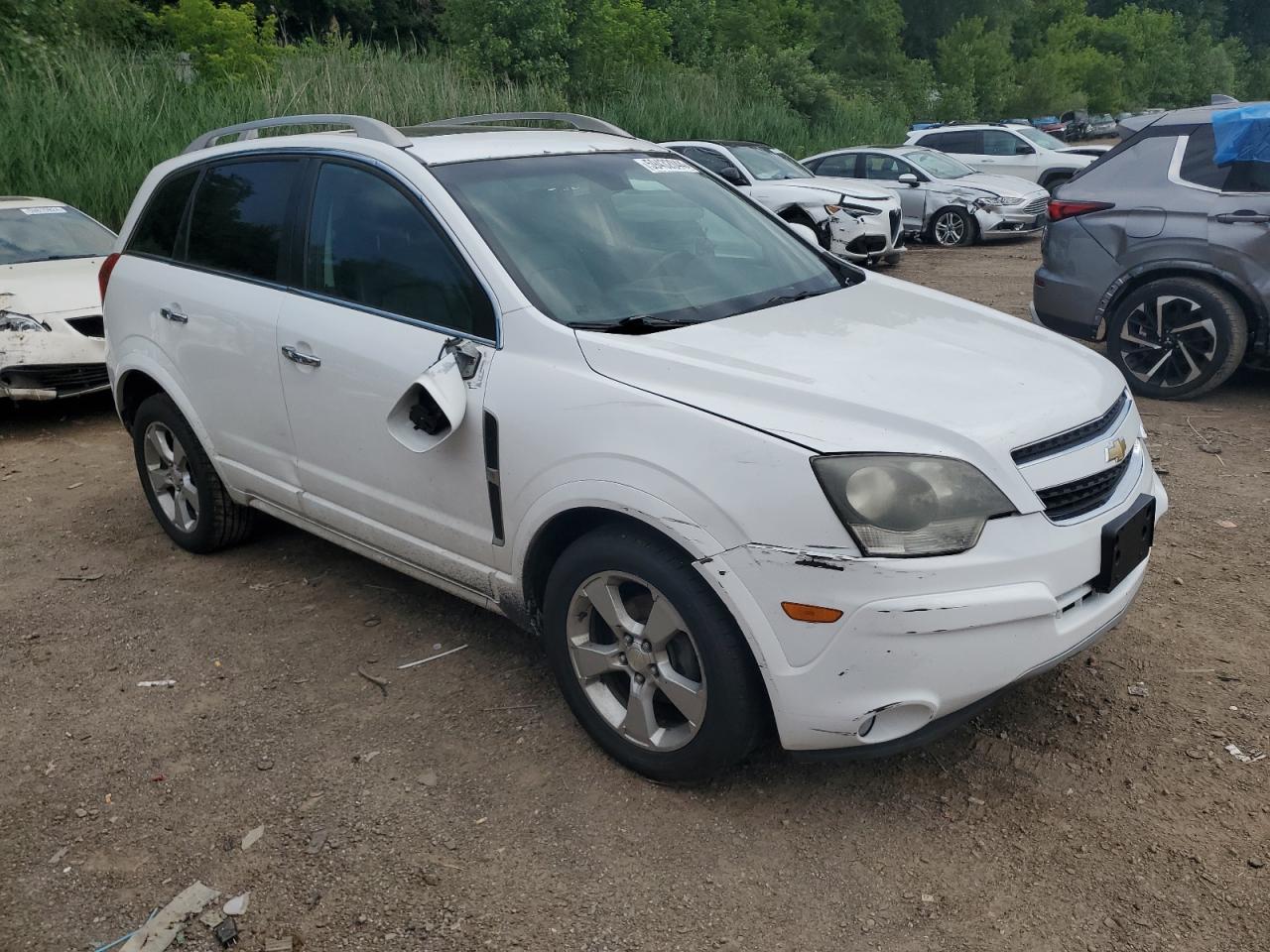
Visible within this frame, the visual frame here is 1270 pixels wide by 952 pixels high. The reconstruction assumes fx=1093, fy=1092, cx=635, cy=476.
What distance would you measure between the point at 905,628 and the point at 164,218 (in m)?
3.74

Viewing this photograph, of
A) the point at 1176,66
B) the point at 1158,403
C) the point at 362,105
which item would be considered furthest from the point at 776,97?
the point at 1176,66

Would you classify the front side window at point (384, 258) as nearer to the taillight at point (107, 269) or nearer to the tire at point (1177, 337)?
the taillight at point (107, 269)

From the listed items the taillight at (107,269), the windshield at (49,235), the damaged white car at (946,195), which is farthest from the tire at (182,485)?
the damaged white car at (946,195)

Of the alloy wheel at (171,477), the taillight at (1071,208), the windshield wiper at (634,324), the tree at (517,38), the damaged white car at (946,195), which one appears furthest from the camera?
the tree at (517,38)

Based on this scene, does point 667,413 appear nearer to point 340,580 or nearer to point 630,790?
point 630,790

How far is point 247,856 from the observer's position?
2.90m

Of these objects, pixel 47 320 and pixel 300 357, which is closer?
pixel 300 357

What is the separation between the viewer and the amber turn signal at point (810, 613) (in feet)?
8.50

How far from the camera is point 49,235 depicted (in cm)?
823

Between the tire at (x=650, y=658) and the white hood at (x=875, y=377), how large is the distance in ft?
1.49

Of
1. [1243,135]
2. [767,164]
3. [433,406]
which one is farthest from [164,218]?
[767,164]

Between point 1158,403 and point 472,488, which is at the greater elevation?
point 472,488

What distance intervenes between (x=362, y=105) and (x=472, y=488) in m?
13.0

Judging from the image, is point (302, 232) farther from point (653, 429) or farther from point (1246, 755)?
point (1246, 755)
